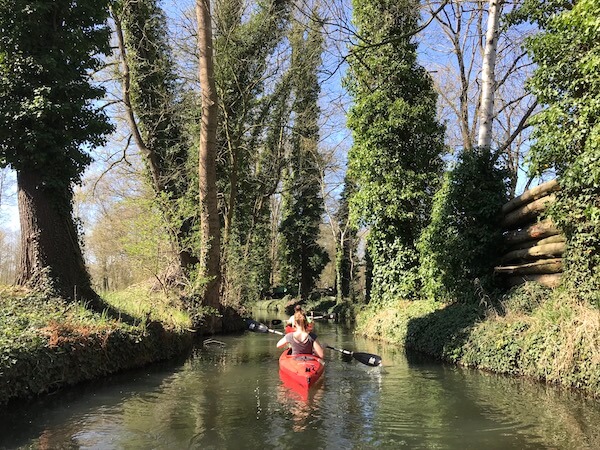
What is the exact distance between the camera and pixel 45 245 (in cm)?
1047

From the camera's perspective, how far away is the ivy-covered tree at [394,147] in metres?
17.2

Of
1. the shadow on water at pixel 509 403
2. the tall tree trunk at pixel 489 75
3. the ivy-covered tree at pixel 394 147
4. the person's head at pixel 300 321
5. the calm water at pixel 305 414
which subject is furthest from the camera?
the ivy-covered tree at pixel 394 147

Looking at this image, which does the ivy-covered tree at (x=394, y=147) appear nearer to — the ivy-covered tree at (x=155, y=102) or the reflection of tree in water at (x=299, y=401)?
the ivy-covered tree at (x=155, y=102)

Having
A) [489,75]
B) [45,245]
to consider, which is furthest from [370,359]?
[489,75]

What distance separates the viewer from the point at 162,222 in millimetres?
14711

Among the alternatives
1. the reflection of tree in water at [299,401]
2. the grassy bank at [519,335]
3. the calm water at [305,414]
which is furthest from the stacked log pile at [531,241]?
the reflection of tree in water at [299,401]

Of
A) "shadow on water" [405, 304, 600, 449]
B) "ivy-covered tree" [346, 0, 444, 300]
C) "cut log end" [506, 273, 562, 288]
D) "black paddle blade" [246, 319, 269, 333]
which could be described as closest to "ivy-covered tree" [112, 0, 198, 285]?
"black paddle blade" [246, 319, 269, 333]

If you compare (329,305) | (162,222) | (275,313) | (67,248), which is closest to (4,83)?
(67,248)

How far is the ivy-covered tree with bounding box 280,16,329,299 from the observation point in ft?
92.9

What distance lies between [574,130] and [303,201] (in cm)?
2747

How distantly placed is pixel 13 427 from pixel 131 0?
14.8 m

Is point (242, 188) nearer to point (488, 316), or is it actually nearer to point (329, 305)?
point (329, 305)

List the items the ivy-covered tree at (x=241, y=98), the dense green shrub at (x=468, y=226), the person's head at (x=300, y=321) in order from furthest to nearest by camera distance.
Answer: the ivy-covered tree at (x=241, y=98), the dense green shrub at (x=468, y=226), the person's head at (x=300, y=321)

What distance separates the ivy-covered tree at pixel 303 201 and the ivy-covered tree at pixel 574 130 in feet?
59.3
